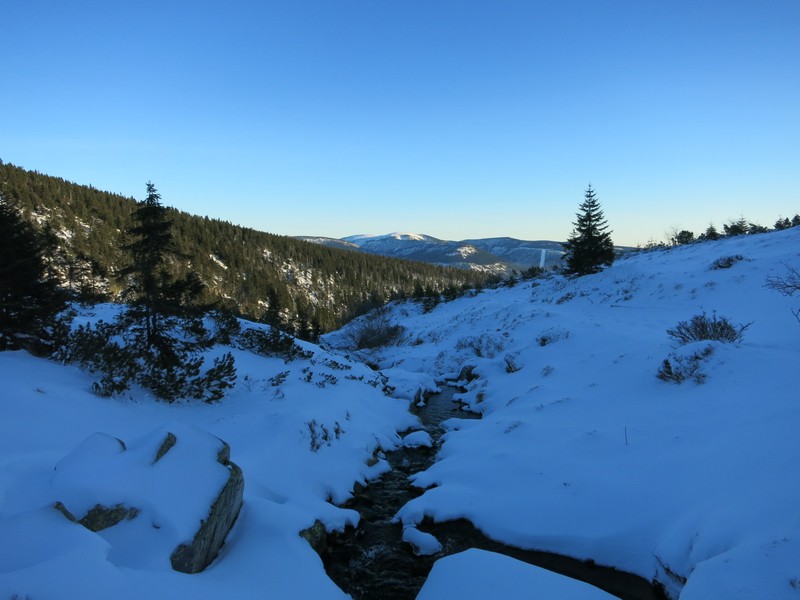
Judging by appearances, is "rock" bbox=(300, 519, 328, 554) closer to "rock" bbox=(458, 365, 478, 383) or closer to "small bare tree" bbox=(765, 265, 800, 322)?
"small bare tree" bbox=(765, 265, 800, 322)

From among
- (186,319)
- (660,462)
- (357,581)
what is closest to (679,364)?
(660,462)

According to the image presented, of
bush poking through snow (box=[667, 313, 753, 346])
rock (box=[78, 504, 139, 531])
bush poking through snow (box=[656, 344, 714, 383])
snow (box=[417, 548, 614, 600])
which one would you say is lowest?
snow (box=[417, 548, 614, 600])

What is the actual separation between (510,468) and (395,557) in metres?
3.42

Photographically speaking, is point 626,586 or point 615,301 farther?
point 615,301

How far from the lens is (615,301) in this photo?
2653 centimetres

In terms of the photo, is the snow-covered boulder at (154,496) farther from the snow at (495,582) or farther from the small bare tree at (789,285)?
the small bare tree at (789,285)

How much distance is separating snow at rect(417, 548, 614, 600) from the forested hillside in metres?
30.6

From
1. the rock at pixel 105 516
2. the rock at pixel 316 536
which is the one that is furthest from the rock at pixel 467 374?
the rock at pixel 105 516

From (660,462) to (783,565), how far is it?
3614 millimetres

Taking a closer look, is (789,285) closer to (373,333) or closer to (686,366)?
(686,366)

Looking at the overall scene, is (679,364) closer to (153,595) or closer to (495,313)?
(153,595)

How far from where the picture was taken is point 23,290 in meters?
10.7

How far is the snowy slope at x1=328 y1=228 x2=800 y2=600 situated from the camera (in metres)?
5.23

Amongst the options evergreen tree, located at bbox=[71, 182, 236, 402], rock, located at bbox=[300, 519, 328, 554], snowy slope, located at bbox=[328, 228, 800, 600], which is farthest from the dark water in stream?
evergreen tree, located at bbox=[71, 182, 236, 402]
